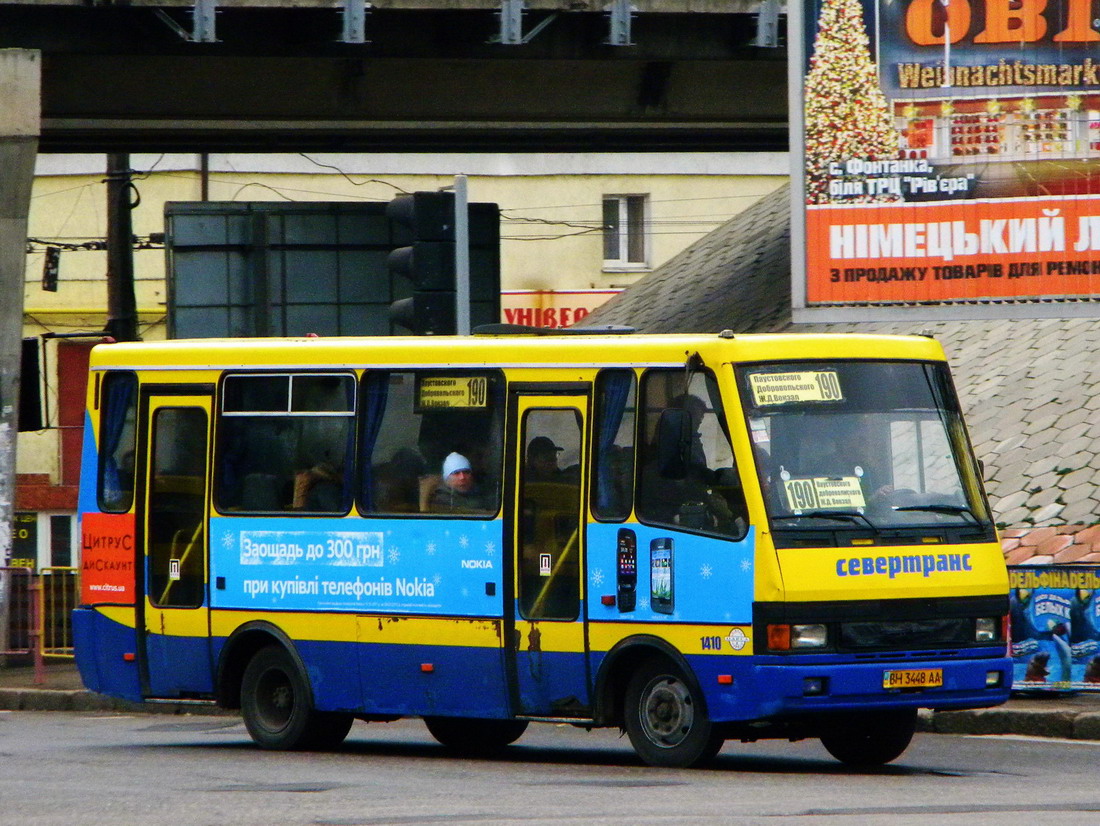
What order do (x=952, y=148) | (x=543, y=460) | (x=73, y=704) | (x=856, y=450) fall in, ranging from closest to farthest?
(x=856, y=450)
(x=543, y=460)
(x=73, y=704)
(x=952, y=148)

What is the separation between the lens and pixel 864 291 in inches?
874

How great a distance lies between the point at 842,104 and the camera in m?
21.8

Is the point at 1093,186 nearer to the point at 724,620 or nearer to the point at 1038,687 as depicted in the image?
the point at 1038,687

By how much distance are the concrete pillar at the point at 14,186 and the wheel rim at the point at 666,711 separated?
12034 mm

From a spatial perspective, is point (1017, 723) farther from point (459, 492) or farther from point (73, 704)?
point (73, 704)

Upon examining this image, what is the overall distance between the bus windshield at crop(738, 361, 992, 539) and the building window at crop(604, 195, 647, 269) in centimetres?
3644

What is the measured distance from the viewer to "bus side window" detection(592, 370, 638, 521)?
1216 centimetres

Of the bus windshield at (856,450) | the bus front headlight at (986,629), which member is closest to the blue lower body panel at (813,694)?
the bus front headlight at (986,629)

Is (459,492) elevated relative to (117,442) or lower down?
lower down

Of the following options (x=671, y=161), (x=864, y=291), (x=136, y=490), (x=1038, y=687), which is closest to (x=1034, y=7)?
(x=864, y=291)

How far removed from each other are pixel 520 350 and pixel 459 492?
92 centimetres

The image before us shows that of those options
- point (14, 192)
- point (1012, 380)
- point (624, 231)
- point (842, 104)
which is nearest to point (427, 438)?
point (842, 104)

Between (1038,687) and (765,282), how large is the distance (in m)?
19.7

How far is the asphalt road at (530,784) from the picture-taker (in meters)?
9.63
